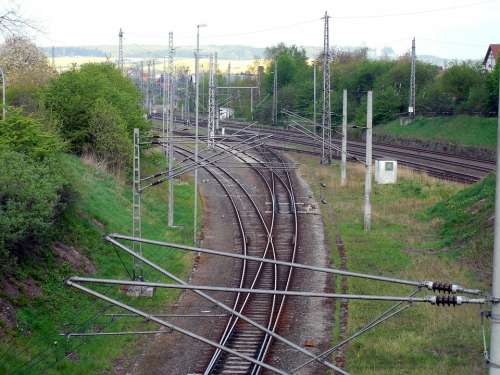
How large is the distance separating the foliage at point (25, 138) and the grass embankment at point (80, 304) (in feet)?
2.35

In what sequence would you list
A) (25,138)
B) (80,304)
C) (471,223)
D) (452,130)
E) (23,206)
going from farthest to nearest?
(452,130), (471,223), (25,138), (80,304), (23,206)

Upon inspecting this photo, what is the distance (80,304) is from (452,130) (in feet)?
117

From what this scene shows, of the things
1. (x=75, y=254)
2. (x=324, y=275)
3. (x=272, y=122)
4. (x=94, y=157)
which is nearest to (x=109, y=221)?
(x=75, y=254)

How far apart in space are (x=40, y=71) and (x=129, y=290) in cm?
2475

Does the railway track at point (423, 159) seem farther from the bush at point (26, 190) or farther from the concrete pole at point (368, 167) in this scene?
the bush at point (26, 190)

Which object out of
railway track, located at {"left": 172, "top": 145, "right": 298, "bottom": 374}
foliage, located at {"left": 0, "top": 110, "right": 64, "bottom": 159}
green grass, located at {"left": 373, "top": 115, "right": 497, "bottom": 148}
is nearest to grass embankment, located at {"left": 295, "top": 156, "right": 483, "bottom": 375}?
railway track, located at {"left": 172, "top": 145, "right": 298, "bottom": 374}

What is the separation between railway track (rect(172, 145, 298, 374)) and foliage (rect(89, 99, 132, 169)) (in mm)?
4171

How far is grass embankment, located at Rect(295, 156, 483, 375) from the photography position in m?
12.0

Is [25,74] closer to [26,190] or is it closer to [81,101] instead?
[81,101]

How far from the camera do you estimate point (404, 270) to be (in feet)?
58.2

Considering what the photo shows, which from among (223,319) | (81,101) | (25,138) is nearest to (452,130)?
(81,101)

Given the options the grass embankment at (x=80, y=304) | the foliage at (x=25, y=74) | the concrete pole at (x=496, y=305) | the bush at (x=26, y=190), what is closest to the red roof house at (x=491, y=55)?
the foliage at (x=25, y=74)

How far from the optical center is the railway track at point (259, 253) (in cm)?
1270

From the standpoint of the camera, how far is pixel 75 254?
16016mm
